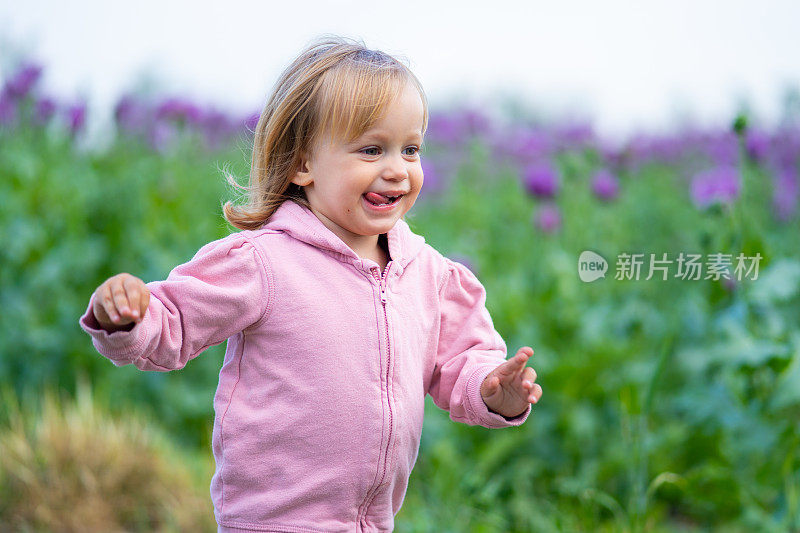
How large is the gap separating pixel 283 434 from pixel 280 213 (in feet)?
1.37

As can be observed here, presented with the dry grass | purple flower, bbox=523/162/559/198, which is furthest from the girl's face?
purple flower, bbox=523/162/559/198

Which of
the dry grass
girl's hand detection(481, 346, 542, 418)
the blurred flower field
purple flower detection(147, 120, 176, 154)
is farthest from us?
purple flower detection(147, 120, 176, 154)

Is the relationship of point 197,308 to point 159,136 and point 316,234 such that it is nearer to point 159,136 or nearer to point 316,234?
point 316,234

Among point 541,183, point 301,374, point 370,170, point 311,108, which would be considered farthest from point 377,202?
point 541,183

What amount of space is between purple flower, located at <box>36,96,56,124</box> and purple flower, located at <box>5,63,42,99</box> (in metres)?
0.10

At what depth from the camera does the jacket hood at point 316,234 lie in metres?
1.60

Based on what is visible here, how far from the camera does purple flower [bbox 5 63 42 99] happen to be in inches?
166

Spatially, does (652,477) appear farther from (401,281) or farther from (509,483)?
(401,281)

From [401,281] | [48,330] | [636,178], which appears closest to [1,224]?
[48,330]

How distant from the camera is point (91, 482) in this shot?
10.1 feet

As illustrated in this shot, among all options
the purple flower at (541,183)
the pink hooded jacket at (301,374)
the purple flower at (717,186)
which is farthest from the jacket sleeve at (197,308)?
the purple flower at (541,183)

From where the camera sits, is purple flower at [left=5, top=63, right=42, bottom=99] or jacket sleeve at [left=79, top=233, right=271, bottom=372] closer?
jacket sleeve at [left=79, top=233, right=271, bottom=372]

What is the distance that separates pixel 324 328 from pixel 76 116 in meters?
3.20

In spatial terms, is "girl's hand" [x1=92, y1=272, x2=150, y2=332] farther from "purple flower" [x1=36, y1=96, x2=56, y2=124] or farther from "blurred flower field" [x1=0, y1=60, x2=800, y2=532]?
"purple flower" [x1=36, y1=96, x2=56, y2=124]
